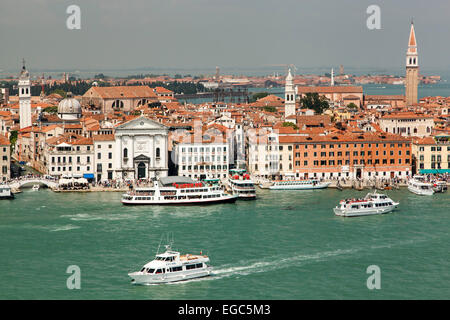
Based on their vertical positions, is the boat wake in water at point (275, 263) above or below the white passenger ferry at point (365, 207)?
below

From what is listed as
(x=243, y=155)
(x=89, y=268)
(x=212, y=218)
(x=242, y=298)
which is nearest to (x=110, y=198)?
(x=212, y=218)

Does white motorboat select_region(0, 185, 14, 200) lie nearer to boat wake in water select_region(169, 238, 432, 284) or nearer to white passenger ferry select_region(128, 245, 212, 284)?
white passenger ferry select_region(128, 245, 212, 284)

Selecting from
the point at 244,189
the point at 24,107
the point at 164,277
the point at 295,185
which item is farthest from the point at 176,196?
the point at 24,107

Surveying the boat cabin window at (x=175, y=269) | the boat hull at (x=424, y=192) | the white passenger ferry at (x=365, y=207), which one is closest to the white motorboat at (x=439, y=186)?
the boat hull at (x=424, y=192)

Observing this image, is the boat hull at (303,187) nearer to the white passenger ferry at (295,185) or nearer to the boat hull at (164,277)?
the white passenger ferry at (295,185)

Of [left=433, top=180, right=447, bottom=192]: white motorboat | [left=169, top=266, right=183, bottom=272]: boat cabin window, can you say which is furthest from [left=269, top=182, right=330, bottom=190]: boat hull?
[left=169, top=266, right=183, bottom=272]: boat cabin window

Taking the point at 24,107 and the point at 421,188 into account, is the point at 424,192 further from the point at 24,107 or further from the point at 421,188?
the point at 24,107
